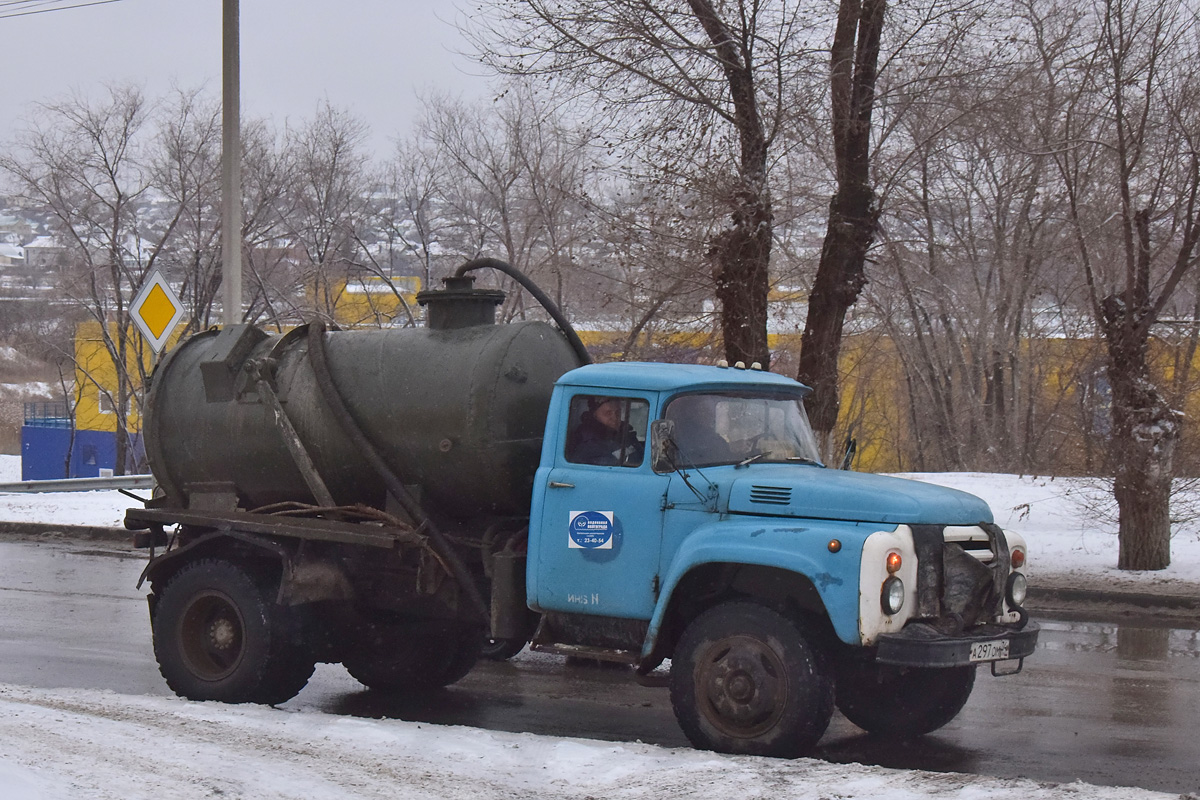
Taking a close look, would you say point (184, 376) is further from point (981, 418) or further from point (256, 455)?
point (981, 418)

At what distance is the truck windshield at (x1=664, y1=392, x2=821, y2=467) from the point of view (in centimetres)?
698

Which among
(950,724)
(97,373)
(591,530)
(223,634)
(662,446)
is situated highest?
(97,373)

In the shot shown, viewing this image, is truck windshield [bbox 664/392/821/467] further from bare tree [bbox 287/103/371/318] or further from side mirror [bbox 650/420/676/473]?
bare tree [bbox 287/103/371/318]

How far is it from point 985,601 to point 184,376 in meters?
5.55

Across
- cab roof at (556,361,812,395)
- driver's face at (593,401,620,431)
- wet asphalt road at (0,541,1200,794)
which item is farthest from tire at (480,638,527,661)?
cab roof at (556,361,812,395)

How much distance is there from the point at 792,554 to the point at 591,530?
4.07 ft

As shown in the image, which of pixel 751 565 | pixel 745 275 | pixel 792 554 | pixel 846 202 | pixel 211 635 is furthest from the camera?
pixel 745 275

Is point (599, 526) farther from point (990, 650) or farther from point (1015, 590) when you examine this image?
point (1015, 590)

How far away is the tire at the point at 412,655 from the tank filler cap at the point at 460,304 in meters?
2.15

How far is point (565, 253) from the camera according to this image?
29391mm

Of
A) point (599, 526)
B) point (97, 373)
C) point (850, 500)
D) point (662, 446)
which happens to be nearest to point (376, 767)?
point (599, 526)

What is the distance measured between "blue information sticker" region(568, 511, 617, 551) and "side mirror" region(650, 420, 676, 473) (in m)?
0.38

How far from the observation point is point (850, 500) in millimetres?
6328

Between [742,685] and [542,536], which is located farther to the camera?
[542,536]
